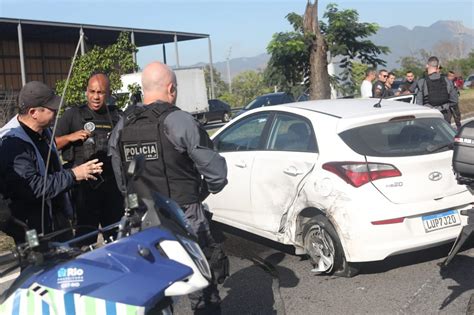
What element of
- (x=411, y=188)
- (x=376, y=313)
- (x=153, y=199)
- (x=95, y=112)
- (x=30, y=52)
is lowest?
(x=376, y=313)

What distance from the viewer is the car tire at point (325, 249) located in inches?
184

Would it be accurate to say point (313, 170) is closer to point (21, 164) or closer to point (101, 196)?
point (101, 196)

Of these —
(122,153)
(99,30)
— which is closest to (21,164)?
(122,153)

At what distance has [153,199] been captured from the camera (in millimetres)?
2521

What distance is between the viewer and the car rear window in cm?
473

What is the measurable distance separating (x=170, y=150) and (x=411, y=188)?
91.2 inches

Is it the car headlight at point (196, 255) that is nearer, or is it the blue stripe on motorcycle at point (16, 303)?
the blue stripe on motorcycle at point (16, 303)

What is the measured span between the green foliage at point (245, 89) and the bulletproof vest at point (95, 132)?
33.5m

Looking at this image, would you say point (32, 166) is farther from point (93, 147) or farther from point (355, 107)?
point (355, 107)

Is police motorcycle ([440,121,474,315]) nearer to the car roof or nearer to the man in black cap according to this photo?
the car roof

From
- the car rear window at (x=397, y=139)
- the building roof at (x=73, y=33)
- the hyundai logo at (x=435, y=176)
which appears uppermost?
the building roof at (x=73, y=33)

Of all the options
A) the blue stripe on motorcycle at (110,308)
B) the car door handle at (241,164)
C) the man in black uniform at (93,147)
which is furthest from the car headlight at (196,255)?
the car door handle at (241,164)

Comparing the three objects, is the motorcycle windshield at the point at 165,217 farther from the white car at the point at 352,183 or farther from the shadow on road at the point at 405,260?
the shadow on road at the point at 405,260

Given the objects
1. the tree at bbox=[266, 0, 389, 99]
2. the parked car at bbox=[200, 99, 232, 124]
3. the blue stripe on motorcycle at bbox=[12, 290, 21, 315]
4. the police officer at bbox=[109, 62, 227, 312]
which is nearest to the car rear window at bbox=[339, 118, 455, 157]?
the police officer at bbox=[109, 62, 227, 312]
